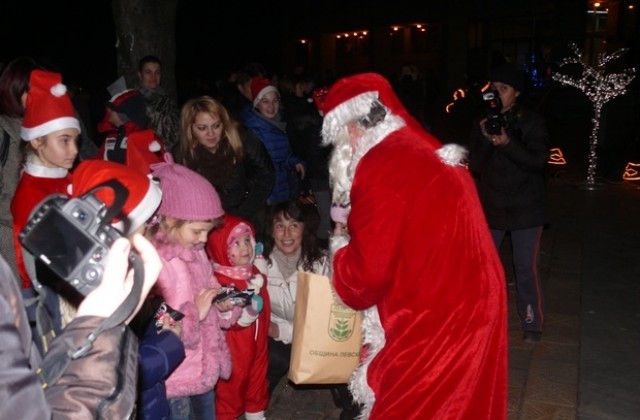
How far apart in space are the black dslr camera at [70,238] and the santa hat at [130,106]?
395 cm

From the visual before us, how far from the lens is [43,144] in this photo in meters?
3.51

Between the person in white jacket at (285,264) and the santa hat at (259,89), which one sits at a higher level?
the santa hat at (259,89)

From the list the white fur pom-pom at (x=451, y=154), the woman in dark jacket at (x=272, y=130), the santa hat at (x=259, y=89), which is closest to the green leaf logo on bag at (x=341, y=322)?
the white fur pom-pom at (x=451, y=154)

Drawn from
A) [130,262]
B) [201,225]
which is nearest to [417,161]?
[201,225]

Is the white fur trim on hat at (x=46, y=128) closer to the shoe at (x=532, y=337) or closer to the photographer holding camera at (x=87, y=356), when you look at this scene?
the photographer holding camera at (x=87, y=356)

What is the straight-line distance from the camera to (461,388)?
2.70 m

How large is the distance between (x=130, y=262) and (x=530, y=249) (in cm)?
386

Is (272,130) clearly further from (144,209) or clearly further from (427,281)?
(144,209)

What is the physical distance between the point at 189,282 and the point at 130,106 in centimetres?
241

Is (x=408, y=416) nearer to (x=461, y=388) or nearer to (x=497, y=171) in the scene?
(x=461, y=388)

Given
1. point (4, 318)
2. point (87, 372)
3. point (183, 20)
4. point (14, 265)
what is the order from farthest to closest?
point (183, 20)
point (14, 265)
point (87, 372)
point (4, 318)

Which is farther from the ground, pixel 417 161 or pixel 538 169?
pixel 417 161

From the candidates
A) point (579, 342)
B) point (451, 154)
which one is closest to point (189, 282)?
point (451, 154)

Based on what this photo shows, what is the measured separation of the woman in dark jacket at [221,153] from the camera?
4754 mm
